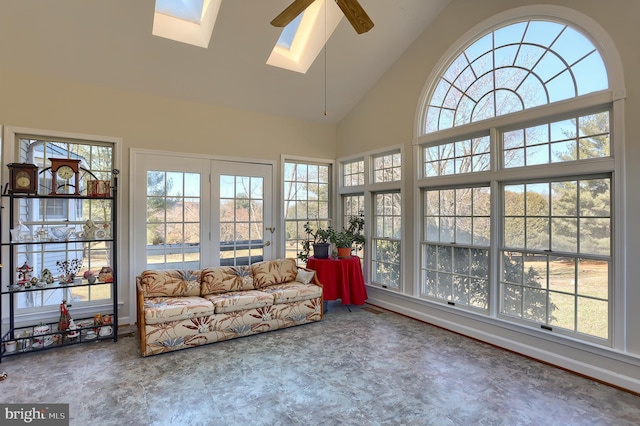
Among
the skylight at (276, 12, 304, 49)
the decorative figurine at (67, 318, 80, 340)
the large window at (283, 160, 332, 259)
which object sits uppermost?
the skylight at (276, 12, 304, 49)

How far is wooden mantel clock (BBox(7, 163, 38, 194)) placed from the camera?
3119mm

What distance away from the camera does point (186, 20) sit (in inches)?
149

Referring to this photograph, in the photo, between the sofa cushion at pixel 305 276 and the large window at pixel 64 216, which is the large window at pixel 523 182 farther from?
the large window at pixel 64 216

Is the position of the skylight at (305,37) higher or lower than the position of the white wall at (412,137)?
higher

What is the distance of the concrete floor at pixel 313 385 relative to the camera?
2.24 metres

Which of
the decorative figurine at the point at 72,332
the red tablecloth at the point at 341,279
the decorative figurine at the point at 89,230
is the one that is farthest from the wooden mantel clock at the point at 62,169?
the red tablecloth at the point at 341,279

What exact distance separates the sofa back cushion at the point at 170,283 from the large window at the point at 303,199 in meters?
1.66

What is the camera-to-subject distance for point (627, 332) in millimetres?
2596

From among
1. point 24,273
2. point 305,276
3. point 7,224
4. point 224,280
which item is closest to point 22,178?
point 7,224

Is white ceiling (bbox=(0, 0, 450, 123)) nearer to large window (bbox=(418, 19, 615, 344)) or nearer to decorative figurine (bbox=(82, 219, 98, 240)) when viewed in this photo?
large window (bbox=(418, 19, 615, 344))

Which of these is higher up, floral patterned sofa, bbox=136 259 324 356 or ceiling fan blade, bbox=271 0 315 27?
ceiling fan blade, bbox=271 0 315 27

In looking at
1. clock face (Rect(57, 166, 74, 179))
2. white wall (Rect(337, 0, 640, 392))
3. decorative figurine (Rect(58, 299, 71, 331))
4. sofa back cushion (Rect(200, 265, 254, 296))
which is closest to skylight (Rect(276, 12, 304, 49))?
white wall (Rect(337, 0, 640, 392))

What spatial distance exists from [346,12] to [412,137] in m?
2.05

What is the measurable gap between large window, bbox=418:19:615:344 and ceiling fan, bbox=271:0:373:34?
5.50 ft
